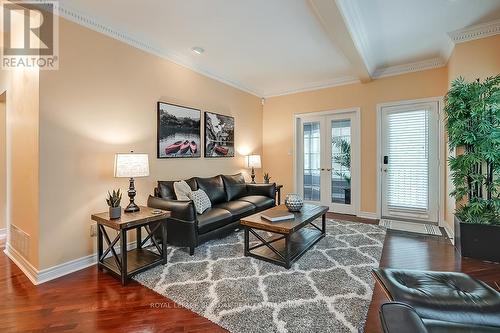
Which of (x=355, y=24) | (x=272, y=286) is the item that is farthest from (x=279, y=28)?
(x=272, y=286)

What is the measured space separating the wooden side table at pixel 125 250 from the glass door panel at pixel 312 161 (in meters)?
3.65

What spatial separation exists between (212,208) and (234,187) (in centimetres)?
90

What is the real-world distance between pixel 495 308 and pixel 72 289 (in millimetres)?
3104

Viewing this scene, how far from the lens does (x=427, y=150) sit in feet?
14.3

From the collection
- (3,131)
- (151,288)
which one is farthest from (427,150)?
(3,131)

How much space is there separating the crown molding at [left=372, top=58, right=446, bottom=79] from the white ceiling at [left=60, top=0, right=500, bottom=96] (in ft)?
0.32

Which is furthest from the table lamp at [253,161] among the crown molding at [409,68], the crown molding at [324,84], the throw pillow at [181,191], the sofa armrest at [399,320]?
the sofa armrest at [399,320]

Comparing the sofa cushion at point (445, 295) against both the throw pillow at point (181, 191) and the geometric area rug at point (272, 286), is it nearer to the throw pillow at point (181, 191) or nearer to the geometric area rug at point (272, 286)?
the geometric area rug at point (272, 286)

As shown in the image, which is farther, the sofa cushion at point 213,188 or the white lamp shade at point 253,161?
→ the white lamp shade at point 253,161

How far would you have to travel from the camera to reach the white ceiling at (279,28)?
2605 mm

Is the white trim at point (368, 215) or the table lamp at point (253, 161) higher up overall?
the table lamp at point (253, 161)

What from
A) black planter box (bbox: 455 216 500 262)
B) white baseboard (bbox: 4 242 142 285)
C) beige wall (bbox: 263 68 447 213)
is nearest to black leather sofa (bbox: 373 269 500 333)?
black planter box (bbox: 455 216 500 262)

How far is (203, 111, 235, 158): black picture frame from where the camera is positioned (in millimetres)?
4453

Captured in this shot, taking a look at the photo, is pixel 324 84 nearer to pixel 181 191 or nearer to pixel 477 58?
pixel 477 58
